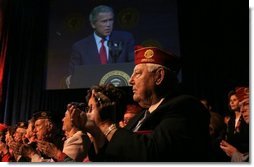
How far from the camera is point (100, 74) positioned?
2783 mm

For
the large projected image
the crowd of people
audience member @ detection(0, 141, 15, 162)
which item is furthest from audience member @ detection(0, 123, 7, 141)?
the large projected image

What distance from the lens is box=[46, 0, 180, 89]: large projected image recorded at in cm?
276

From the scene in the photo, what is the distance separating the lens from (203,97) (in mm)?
2502

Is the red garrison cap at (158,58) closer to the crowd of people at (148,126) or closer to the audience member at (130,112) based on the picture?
the crowd of people at (148,126)

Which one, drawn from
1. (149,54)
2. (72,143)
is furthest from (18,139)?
(149,54)

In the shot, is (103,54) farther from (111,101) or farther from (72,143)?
(72,143)

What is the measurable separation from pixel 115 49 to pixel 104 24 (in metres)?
0.23

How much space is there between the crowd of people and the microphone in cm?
22

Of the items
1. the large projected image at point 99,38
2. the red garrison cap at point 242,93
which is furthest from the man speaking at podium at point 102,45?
the red garrison cap at point 242,93

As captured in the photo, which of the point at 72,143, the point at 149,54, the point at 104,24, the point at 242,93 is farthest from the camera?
the point at 104,24

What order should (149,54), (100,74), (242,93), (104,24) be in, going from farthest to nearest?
1. (104,24)
2. (100,74)
3. (149,54)
4. (242,93)

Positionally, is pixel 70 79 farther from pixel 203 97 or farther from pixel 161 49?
pixel 203 97

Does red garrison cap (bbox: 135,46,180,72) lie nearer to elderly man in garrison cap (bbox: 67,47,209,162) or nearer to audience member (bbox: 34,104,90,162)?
elderly man in garrison cap (bbox: 67,47,209,162)

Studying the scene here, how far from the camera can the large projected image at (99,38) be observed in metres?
2.76
